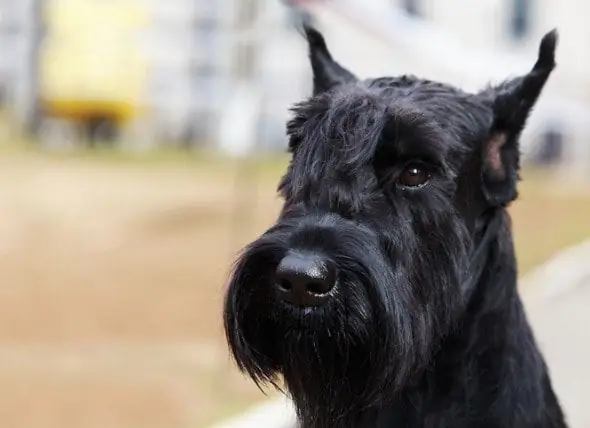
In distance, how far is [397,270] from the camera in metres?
2.68

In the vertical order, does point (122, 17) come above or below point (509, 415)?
above

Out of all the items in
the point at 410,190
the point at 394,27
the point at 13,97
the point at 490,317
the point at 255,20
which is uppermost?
the point at 13,97

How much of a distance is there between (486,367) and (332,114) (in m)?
0.85

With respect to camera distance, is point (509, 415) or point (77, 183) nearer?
point (509, 415)

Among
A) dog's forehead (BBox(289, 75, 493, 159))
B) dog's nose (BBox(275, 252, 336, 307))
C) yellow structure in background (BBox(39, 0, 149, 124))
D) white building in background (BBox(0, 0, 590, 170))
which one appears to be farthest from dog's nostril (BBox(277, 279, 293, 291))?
yellow structure in background (BBox(39, 0, 149, 124))

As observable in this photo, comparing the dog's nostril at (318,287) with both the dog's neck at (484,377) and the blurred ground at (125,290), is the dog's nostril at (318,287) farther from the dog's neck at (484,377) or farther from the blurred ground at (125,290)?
the blurred ground at (125,290)

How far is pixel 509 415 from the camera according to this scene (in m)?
2.80

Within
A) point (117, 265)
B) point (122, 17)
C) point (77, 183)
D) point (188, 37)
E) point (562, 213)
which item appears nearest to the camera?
point (117, 265)

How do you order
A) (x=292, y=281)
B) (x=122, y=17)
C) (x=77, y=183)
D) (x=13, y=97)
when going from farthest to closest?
(x=13, y=97) → (x=122, y=17) → (x=77, y=183) → (x=292, y=281)

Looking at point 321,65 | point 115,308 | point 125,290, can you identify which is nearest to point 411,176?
point 321,65

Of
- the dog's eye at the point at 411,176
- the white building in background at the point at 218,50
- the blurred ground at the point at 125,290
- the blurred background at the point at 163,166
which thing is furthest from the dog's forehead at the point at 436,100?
the white building in background at the point at 218,50

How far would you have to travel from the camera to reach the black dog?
8.29ft

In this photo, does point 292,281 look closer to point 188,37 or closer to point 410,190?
point 410,190

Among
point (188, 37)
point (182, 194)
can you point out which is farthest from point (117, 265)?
point (188, 37)
